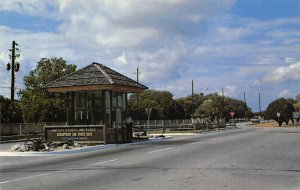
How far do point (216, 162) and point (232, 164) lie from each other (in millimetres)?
802

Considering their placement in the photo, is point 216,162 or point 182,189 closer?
point 182,189

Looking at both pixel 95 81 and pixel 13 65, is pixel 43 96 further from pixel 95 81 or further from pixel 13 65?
pixel 95 81

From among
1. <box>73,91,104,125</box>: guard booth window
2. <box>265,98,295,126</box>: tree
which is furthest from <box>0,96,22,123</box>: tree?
<box>265,98,295,126</box>: tree

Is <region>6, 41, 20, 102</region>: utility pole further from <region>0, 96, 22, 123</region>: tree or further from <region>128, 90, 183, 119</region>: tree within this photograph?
<region>128, 90, 183, 119</region>: tree

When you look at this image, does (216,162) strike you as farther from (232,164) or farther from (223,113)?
(223,113)

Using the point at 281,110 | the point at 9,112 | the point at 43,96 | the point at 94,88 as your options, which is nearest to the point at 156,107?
the point at 281,110

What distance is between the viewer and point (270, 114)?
91.8 m

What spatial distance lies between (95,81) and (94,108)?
171 cm

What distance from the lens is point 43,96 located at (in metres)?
61.5

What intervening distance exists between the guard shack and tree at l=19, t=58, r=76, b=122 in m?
27.4

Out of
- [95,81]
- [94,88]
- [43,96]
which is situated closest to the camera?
[94,88]

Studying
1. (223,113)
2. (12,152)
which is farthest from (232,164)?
(223,113)

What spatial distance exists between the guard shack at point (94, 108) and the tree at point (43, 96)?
2737 centimetres

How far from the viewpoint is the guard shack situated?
29.8m
